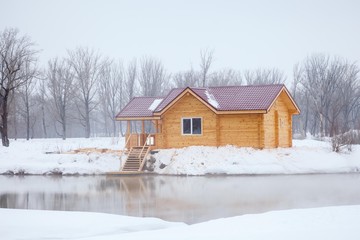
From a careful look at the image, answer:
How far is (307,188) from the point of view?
861 inches

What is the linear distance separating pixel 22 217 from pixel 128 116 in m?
19.7

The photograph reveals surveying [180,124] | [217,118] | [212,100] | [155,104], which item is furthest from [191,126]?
[155,104]

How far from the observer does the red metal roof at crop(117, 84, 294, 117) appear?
31.0 metres

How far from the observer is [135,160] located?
103 feet

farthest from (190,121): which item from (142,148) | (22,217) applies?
(22,217)

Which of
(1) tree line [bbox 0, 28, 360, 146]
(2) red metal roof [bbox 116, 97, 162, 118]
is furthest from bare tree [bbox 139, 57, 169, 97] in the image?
(2) red metal roof [bbox 116, 97, 162, 118]

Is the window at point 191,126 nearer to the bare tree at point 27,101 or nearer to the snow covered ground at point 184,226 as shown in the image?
the snow covered ground at point 184,226

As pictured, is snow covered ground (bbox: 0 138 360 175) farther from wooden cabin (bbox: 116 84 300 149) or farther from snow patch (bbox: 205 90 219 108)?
snow patch (bbox: 205 90 219 108)

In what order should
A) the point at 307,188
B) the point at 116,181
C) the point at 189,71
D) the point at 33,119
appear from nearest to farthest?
the point at 307,188, the point at 116,181, the point at 33,119, the point at 189,71

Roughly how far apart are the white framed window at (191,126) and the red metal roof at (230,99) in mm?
1542

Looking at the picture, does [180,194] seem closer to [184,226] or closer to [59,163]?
[184,226]

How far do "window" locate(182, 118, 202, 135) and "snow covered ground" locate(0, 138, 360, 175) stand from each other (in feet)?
4.22

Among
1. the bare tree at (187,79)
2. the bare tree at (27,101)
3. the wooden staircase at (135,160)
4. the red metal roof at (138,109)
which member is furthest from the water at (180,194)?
the bare tree at (187,79)

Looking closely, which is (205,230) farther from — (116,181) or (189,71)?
(189,71)
